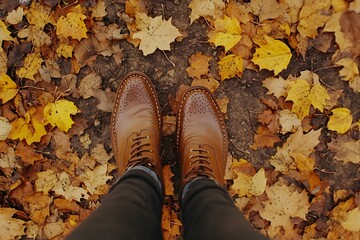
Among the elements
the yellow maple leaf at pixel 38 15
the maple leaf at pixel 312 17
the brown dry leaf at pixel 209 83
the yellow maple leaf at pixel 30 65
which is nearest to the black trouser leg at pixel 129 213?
the brown dry leaf at pixel 209 83

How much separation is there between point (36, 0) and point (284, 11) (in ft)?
4.21

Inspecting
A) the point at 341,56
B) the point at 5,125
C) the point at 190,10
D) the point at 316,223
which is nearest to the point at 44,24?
the point at 5,125

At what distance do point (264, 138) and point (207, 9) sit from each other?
2.43 feet

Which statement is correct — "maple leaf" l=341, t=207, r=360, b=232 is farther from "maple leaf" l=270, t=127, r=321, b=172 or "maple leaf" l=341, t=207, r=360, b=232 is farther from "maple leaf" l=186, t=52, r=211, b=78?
"maple leaf" l=186, t=52, r=211, b=78

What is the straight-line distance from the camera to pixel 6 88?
199 cm

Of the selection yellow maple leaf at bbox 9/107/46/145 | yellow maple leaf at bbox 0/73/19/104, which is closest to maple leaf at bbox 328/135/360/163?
yellow maple leaf at bbox 9/107/46/145

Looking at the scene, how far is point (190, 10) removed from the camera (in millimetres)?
1975

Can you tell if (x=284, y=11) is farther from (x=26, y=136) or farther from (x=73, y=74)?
(x=26, y=136)

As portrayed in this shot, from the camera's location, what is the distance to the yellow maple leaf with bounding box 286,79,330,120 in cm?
190

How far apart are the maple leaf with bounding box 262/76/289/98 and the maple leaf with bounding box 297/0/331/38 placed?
0.25 meters

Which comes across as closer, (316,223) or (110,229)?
(110,229)

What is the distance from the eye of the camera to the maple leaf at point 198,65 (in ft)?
6.49

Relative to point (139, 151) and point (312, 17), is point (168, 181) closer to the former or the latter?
point (139, 151)

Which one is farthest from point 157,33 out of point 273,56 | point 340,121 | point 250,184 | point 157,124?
point 340,121
